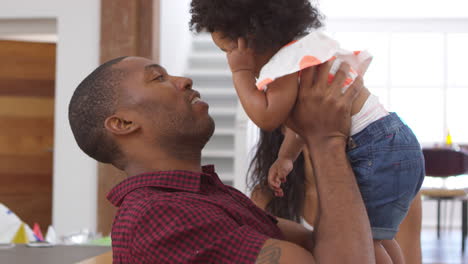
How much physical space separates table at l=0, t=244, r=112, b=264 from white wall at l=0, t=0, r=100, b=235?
2.88 m

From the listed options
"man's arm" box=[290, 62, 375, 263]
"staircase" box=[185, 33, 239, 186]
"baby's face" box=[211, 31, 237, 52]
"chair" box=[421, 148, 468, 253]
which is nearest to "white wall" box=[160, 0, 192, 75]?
"staircase" box=[185, 33, 239, 186]

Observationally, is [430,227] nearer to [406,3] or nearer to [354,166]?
[406,3]

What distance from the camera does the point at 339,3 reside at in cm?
877

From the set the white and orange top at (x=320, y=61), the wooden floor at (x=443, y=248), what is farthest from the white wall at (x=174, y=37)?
the white and orange top at (x=320, y=61)

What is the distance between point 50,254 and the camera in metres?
1.53

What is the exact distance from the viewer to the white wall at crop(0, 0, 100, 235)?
450 cm

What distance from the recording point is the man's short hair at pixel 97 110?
1356mm

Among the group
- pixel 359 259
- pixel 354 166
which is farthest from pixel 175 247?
pixel 354 166

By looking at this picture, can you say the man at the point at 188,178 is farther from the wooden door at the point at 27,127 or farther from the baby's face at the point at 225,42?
the wooden door at the point at 27,127

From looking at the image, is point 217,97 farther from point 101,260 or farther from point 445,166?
point 101,260

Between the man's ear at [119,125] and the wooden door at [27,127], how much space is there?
4.84 meters

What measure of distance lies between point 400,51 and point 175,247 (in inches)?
343

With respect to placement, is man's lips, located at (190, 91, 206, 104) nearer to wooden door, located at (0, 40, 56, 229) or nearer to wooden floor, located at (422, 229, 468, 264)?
wooden floor, located at (422, 229, 468, 264)

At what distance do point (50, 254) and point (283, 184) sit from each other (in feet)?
→ 3.23
